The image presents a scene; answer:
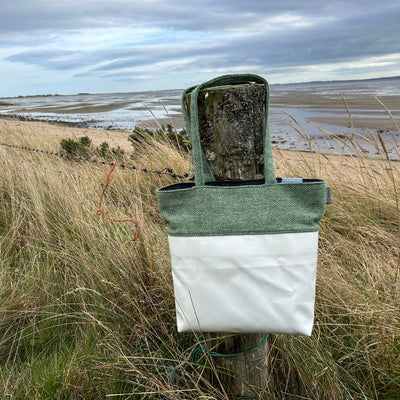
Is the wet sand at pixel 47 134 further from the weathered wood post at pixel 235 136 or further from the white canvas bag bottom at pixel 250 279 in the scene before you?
the white canvas bag bottom at pixel 250 279

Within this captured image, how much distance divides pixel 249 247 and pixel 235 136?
0.39 m

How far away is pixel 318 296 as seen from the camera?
1968mm

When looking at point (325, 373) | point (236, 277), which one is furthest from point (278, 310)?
point (325, 373)

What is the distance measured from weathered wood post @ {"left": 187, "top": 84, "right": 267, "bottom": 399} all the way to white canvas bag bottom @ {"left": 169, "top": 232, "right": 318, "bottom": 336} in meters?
0.23

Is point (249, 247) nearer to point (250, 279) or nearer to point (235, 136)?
point (250, 279)

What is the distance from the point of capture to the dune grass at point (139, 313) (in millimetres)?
1647

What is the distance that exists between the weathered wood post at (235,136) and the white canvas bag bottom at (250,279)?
0.76 feet

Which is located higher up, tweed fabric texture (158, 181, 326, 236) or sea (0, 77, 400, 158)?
tweed fabric texture (158, 181, 326, 236)

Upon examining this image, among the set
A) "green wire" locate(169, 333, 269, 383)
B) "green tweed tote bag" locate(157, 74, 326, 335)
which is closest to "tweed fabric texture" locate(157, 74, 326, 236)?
"green tweed tote bag" locate(157, 74, 326, 335)

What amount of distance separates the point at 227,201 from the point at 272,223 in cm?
16

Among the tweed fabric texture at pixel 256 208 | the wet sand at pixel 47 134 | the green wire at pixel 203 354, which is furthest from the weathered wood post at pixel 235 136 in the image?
the wet sand at pixel 47 134

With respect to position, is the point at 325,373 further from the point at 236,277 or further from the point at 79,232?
the point at 79,232

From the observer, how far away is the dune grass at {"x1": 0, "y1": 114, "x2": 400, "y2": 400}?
1.65m

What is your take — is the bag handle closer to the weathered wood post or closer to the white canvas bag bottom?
the weathered wood post
